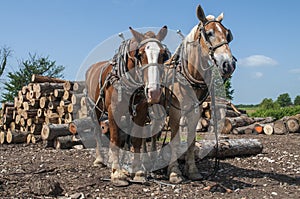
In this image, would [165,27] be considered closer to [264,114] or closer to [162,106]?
[162,106]

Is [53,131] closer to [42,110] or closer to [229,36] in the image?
[42,110]

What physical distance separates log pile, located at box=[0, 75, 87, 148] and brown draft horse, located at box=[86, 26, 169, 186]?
3992 mm

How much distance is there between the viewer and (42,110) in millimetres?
10078

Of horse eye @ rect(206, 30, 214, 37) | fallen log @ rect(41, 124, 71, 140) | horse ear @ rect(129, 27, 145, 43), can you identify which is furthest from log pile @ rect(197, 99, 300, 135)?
horse ear @ rect(129, 27, 145, 43)

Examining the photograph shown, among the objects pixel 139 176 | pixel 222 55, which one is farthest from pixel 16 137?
pixel 222 55

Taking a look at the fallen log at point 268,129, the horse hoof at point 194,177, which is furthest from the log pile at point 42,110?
the fallen log at point 268,129

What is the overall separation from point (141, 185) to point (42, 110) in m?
6.46

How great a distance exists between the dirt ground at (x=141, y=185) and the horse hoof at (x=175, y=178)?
0.31 feet

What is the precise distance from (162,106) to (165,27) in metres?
1.09

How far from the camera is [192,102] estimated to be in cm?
460

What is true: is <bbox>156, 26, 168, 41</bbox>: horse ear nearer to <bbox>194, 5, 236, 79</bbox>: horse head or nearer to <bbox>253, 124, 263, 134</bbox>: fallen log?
<bbox>194, 5, 236, 79</bbox>: horse head

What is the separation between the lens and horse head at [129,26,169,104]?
3.82 metres

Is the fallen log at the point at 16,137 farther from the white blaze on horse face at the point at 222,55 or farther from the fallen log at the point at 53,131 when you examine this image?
the white blaze on horse face at the point at 222,55

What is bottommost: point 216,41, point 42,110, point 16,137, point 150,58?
A: point 16,137
